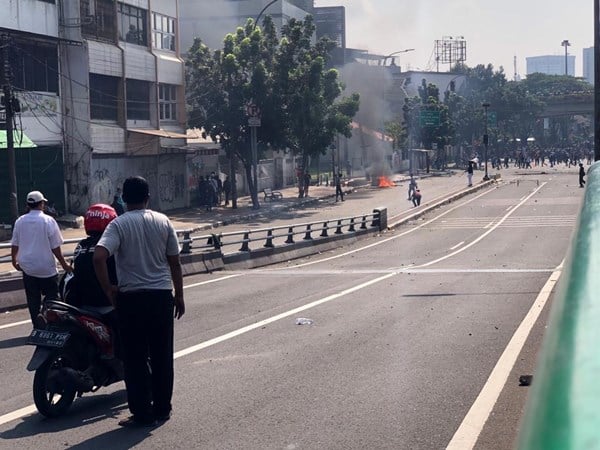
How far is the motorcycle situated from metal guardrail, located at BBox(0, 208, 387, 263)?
27.8ft

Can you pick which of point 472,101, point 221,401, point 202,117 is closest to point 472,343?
point 221,401

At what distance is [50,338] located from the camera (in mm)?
7082

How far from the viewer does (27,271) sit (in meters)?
9.98

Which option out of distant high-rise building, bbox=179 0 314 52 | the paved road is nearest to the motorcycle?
the paved road

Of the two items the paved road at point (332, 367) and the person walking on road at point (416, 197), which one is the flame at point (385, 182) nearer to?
the person walking on road at point (416, 197)

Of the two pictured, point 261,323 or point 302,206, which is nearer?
point 261,323

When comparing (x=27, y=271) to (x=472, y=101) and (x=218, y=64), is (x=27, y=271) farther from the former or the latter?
(x=472, y=101)

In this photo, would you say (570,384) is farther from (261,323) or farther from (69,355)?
(261,323)

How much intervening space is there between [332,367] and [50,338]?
3.10 metres

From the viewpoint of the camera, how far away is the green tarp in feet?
105

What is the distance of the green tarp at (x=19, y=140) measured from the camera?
105ft

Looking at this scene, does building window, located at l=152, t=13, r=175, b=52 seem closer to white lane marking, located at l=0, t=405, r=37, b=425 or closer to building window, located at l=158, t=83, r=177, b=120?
building window, located at l=158, t=83, r=177, b=120

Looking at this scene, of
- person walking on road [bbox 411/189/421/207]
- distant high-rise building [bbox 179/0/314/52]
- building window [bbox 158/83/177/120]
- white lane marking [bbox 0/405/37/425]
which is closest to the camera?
white lane marking [bbox 0/405/37/425]

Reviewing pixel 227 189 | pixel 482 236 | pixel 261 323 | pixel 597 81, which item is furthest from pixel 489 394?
pixel 227 189
